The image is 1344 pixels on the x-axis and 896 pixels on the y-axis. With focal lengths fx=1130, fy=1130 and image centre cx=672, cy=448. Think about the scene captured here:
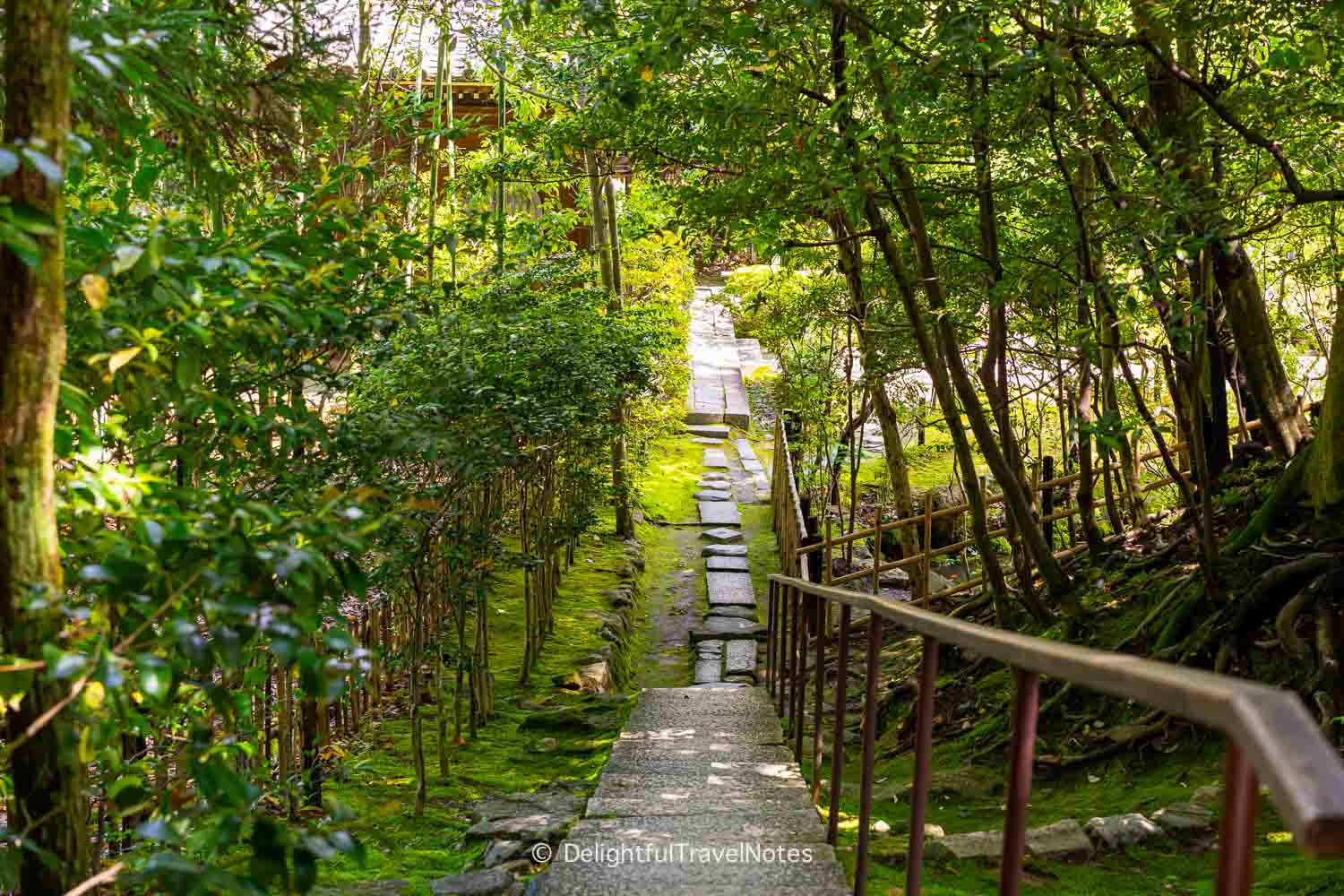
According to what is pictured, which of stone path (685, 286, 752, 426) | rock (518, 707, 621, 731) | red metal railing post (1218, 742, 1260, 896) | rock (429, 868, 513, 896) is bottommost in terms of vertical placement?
rock (518, 707, 621, 731)

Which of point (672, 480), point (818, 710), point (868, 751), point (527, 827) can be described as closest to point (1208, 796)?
point (818, 710)

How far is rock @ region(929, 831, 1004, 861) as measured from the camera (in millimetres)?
3717

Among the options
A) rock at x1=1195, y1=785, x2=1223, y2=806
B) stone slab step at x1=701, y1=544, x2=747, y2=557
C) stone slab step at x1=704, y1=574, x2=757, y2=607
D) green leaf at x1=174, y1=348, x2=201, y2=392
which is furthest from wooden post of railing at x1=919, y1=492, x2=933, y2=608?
green leaf at x1=174, y1=348, x2=201, y2=392

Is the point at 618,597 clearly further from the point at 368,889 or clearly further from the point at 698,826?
the point at 698,826

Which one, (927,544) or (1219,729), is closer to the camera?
(1219,729)

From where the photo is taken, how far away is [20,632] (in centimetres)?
152

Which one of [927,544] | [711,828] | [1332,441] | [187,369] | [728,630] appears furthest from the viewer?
[728,630]

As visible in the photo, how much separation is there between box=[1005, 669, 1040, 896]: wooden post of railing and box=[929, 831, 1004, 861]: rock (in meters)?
2.23

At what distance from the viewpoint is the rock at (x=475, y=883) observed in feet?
10.9

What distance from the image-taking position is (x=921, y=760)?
7.31ft

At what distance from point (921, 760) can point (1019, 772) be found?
662 mm

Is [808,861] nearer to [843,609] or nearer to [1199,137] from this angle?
[843,609]

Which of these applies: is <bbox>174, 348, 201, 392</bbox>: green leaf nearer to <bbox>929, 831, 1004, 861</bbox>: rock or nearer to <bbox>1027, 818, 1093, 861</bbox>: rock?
<bbox>929, 831, 1004, 861</bbox>: rock

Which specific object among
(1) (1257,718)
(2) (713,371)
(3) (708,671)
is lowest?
(3) (708,671)
